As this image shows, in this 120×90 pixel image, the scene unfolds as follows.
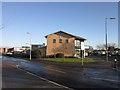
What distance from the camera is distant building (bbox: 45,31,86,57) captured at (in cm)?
4447

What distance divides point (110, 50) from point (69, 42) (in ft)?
117

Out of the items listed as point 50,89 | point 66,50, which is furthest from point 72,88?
point 66,50

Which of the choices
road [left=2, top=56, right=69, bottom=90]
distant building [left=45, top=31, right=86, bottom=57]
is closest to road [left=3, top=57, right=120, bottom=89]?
road [left=2, top=56, right=69, bottom=90]

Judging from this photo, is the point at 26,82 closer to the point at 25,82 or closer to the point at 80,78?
the point at 25,82

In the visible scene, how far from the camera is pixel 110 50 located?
73250mm

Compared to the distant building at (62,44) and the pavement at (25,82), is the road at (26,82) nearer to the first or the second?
the pavement at (25,82)

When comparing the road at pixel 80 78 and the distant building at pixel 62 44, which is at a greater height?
the distant building at pixel 62 44

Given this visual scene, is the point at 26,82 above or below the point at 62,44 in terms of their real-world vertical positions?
below

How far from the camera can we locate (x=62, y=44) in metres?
44.9

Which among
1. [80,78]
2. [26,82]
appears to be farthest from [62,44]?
[26,82]

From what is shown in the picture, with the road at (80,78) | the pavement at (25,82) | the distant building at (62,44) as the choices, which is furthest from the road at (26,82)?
the distant building at (62,44)

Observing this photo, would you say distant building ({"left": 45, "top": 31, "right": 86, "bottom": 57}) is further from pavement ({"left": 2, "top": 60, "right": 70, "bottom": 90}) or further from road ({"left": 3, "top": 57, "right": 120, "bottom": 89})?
pavement ({"left": 2, "top": 60, "right": 70, "bottom": 90})

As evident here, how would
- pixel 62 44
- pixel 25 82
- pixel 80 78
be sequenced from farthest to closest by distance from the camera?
1. pixel 62 44
2. pixel 80 78
3. pixel 25 82

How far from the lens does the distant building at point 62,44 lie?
146 feet
